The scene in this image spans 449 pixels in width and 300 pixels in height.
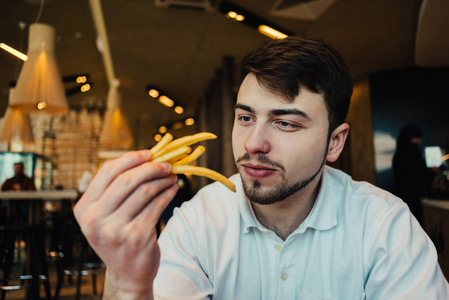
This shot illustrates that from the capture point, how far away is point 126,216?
0.72 meters

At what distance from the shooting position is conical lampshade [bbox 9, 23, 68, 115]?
132 inches

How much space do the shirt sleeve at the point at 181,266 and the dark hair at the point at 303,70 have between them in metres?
0.59

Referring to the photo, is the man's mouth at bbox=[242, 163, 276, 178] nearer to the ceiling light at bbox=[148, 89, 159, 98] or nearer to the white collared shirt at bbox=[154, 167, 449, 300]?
the white collared shirt at bbox=[154, 167, 449, 300]

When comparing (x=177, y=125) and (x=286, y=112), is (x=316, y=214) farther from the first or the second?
(x=177, y=125)

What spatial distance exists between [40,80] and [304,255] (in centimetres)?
323

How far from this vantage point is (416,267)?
107cm

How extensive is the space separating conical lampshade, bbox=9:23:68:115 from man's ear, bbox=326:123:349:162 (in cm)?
293

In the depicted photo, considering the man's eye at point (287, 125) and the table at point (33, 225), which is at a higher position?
the man's eye at point (287, 125)

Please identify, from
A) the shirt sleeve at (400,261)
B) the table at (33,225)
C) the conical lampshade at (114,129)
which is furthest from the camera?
the conical lampshade at (114,129)

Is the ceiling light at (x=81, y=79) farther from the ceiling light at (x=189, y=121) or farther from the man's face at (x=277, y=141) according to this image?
the man's face at (x=277, y=141)

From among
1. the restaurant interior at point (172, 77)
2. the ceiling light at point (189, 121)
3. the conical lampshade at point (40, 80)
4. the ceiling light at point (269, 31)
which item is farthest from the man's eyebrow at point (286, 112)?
the ceiling light at point (189, 121)

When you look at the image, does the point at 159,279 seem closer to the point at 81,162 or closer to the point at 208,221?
the point at 208,221

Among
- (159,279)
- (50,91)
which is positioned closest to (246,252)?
(159,279)

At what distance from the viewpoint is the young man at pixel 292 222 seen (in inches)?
43.6
